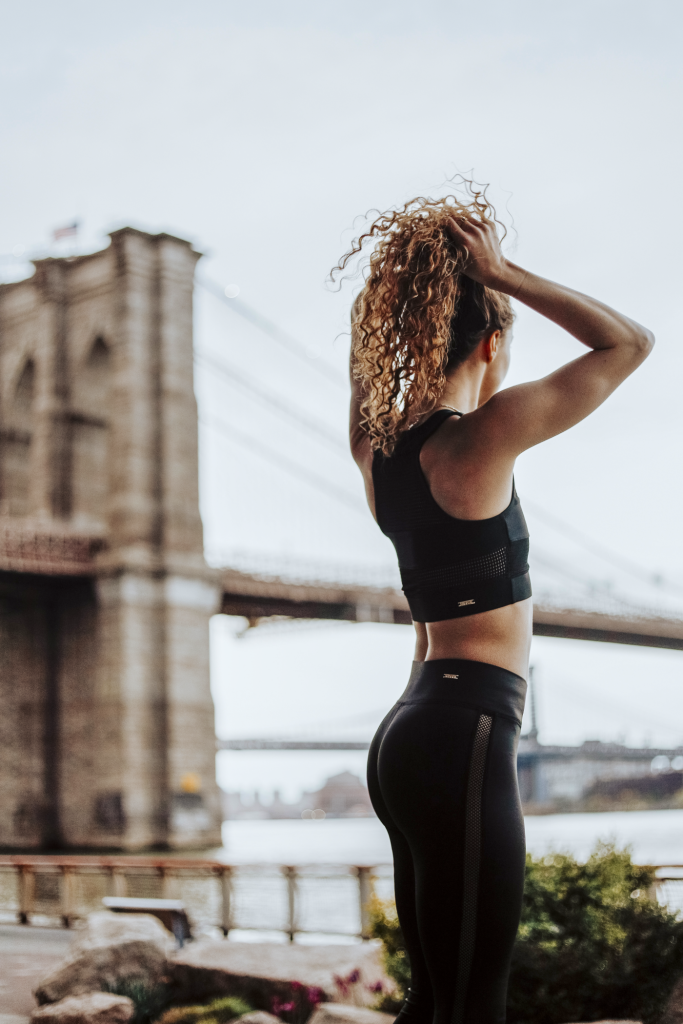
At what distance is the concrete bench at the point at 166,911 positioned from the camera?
6871mm

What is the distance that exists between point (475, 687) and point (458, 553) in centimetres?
17

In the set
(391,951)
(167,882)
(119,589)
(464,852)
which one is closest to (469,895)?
(464,852)

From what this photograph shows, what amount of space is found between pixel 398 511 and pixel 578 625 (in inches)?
1225

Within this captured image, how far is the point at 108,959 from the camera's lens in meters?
4.59

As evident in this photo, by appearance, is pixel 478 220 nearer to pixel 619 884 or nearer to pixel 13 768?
pixel 619 884

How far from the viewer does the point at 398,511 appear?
5.10 ft

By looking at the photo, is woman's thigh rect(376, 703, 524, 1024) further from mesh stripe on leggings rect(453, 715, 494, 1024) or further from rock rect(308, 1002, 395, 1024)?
rock rect(308, 1002, 395, 1024)

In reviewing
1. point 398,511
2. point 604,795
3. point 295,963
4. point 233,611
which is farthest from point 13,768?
point 604,795

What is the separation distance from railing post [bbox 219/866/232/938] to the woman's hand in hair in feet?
24.2

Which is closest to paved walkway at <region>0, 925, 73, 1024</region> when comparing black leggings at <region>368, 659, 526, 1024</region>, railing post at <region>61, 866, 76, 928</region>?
railing post at <region>61, 866, 76, 928</region>

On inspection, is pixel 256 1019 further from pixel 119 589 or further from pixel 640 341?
pixel 119 589

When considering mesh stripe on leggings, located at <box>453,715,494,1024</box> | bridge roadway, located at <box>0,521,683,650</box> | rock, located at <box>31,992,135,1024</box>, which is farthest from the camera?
bridge roadway, located at <box>0,521,683,650</box>

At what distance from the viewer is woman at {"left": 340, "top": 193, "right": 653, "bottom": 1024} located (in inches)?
54.0

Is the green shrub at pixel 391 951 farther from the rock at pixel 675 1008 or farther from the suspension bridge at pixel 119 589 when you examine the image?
the suspension bridge at pixel 119 589
